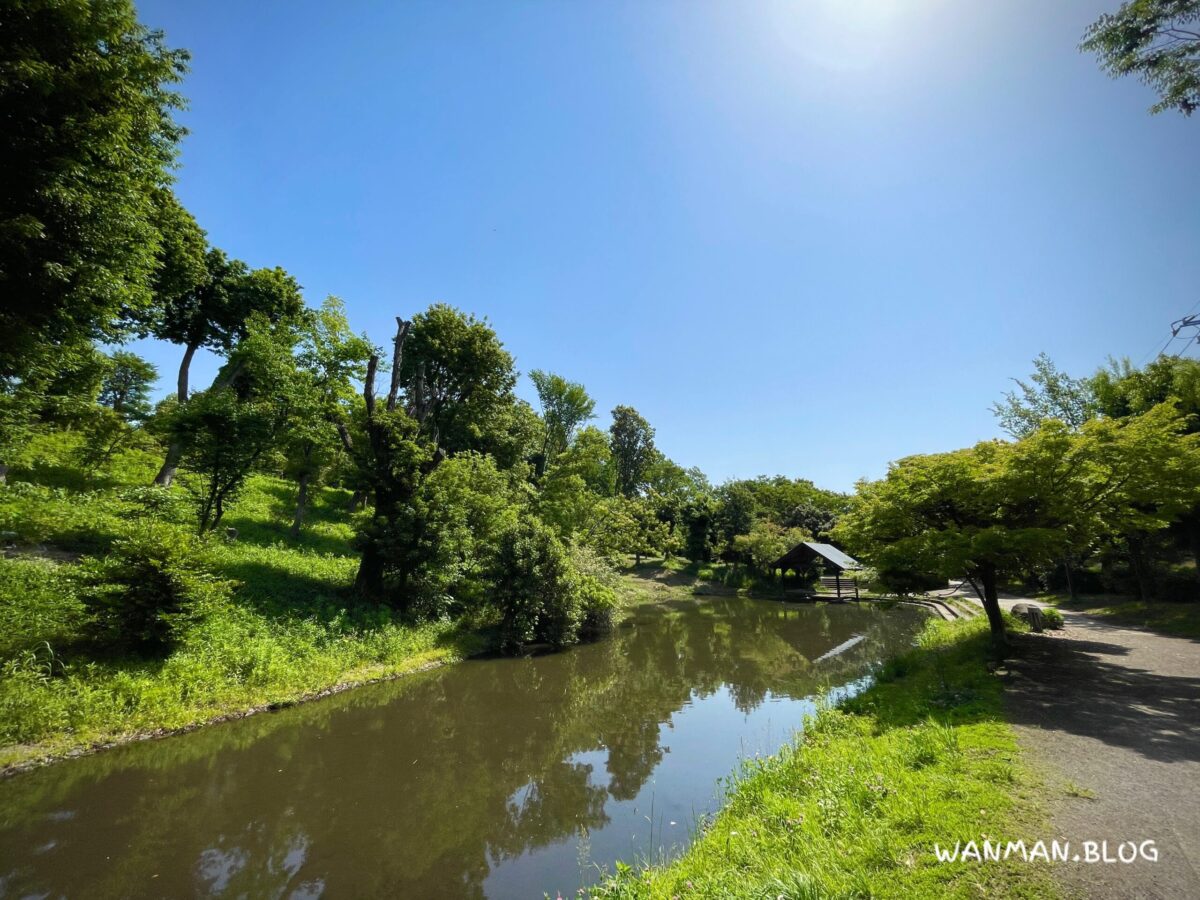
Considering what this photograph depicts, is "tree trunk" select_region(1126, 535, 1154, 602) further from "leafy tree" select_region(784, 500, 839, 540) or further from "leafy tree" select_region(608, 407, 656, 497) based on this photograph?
"leafy tree" select_region(608, 407, 656, 497)

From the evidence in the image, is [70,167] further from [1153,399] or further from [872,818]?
[1153,399]

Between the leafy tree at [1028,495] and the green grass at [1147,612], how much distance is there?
5613 mm

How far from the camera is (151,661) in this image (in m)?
9.34

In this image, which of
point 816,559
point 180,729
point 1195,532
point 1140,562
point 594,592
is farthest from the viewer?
point 816,559

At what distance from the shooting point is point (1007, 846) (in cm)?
397

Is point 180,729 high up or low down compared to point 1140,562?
down

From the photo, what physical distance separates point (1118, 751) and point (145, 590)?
15.9 m

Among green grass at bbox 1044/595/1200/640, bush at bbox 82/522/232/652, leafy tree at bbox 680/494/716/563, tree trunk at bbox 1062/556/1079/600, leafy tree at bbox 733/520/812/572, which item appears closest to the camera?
bush at bbox 82/522/232/652

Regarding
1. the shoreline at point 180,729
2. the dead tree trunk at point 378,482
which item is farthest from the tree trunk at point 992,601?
the dead tree trunk at point 378,482

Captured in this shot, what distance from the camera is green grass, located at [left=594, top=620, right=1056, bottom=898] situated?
12.2 ft

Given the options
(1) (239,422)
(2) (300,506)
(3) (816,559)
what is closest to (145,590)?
(1) (239,422)

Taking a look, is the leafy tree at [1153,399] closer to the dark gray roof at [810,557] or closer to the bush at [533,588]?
the dark gray roof at [810,557]

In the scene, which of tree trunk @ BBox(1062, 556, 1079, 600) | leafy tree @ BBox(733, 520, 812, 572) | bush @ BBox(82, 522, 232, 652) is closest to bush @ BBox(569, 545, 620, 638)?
Result: bush @ BBox(82, 522, 232, 652)

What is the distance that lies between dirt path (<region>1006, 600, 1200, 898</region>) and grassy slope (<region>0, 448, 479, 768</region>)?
42.6 feet
